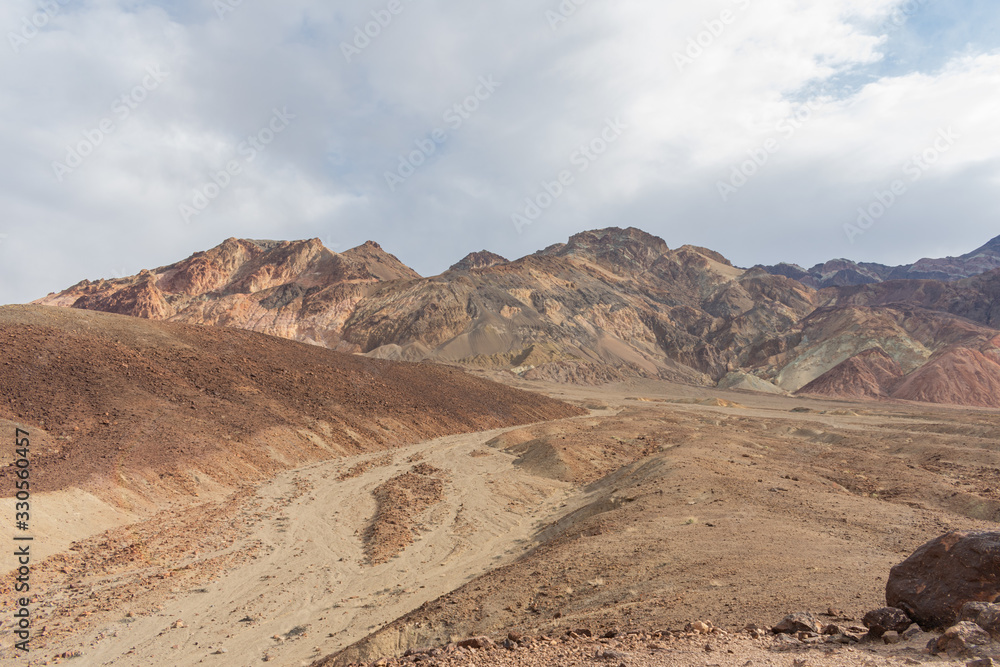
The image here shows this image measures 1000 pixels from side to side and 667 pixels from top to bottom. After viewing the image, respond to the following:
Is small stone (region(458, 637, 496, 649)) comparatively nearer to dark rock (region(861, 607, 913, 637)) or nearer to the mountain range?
dark rock (region(861, 607, 913, 637))

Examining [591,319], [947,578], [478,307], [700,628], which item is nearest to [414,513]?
[700,628]

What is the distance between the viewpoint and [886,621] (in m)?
5.61

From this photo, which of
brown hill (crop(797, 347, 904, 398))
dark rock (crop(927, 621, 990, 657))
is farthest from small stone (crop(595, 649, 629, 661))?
brown hill (crop(797, 347, 904, 398))

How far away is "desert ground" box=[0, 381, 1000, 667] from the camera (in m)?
8.09

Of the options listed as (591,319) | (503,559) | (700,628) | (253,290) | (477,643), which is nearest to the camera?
(700,628)

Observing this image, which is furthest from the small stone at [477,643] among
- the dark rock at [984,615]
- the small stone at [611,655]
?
the dark rock at [984,615]

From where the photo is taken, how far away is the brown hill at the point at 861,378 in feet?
279

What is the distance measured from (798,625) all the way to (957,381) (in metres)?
95.7

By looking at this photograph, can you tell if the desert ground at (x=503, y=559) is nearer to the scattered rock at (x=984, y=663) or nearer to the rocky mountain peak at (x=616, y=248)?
the scattered rock at (x=984, y=663)

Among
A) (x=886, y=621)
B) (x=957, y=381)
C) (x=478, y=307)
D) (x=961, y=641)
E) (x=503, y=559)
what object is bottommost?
(x=957, y=381)

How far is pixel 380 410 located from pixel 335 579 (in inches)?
963

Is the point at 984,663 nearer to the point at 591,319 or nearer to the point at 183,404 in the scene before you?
the point at 183,404

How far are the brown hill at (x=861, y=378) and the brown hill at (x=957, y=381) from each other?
3085 millimetres

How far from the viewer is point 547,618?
28.6 feet
